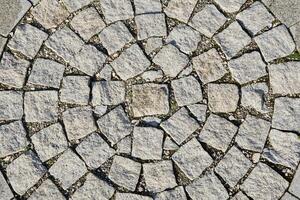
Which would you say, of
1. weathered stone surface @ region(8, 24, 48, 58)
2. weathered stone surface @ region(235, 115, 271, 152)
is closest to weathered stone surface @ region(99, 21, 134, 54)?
weathered stone surface @ region(8, 24, 48, 58)

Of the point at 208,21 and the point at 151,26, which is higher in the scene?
the point at 208,21

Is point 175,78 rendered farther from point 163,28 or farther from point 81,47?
point 81,47

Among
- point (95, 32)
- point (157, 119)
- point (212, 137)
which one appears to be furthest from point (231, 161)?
point (95, 32)

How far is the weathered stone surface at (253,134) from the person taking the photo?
464cm

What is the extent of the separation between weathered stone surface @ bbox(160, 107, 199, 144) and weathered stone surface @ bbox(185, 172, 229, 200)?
42 centimetres

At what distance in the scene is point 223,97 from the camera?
4723mm

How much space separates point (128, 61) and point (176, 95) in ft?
1.92

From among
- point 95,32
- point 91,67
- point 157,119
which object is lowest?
point 157,119

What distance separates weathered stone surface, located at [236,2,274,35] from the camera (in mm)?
4770

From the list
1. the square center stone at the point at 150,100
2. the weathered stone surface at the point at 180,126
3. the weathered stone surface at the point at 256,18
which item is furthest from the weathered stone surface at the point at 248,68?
the square center stone at the point at 150,100

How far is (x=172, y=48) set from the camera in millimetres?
4812

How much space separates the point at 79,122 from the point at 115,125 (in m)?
0.36

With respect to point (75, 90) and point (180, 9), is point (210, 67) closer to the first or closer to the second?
point (180, 9)

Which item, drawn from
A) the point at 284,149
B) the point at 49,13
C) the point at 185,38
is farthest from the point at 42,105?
the point at 284,149
